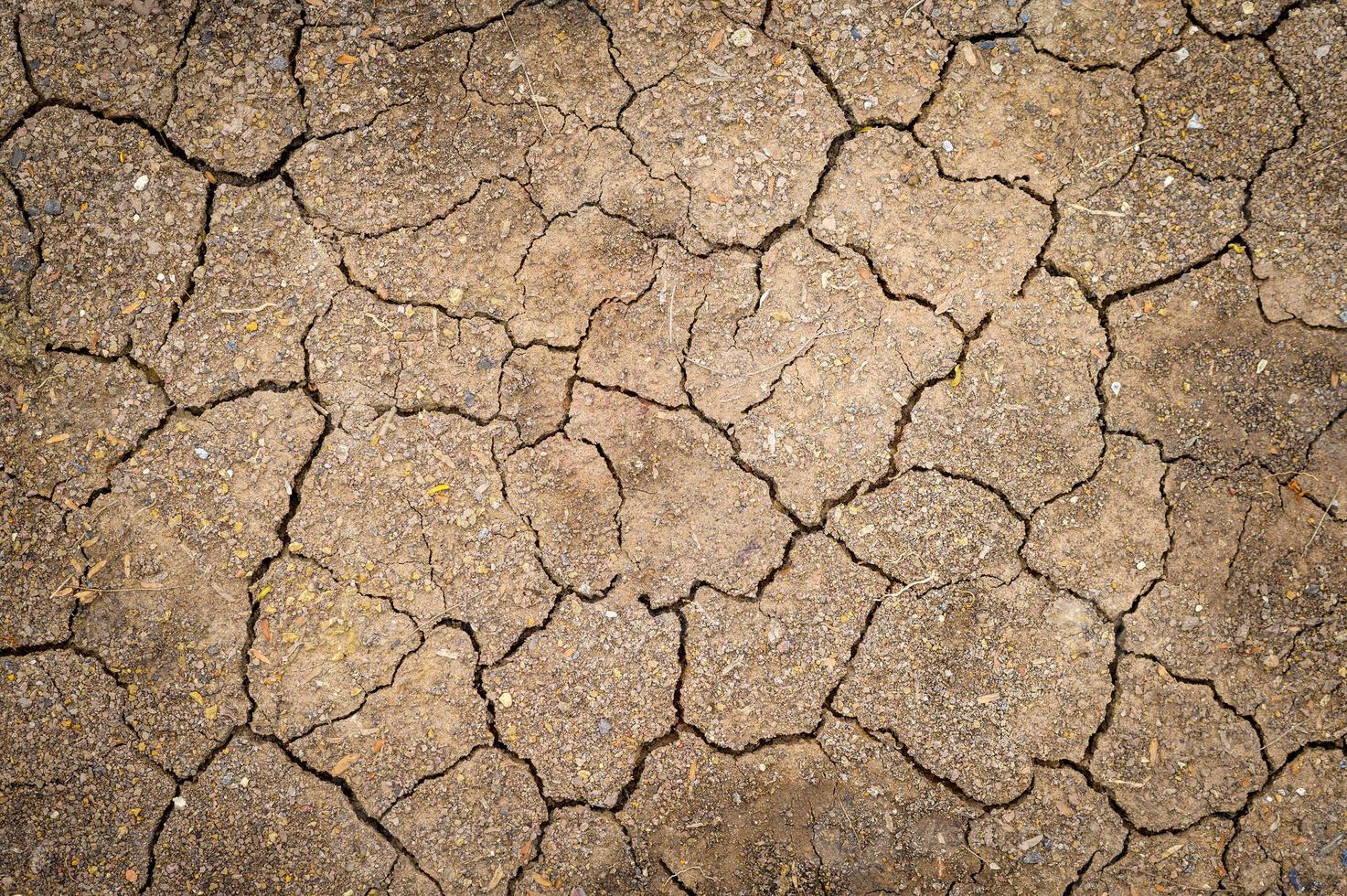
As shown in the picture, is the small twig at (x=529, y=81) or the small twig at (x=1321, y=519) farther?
the small twig at (x=529, y=81)

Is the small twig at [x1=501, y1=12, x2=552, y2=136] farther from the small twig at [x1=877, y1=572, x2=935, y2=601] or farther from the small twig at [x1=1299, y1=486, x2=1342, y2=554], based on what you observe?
the small twig at [x1=1299, y1=486, x2=1342, y2=554]

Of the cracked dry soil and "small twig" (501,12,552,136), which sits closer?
the cracked dry soil

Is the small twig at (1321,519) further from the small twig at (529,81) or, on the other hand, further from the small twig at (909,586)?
the small twig at (529,81)

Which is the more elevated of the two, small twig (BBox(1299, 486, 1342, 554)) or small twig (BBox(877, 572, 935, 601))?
small twig (BBox(1299, 486, 1342, 554))

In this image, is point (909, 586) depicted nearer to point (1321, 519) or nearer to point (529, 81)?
point (1321, 519)

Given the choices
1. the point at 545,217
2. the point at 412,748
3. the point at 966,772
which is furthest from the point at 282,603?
the point at 966,772

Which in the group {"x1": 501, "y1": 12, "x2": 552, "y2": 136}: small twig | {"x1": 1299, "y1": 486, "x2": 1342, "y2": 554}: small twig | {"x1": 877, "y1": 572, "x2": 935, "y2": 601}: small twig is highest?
{"x1": 501, "y1": 12, "x2": 552, "y2": 136}: small twig

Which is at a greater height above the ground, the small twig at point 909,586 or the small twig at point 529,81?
the small twig at point 529,81

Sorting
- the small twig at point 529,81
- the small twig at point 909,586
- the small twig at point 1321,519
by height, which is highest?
the small twig at point 529,81

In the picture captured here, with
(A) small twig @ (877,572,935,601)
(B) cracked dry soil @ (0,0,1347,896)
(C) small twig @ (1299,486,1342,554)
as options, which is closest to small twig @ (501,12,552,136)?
(B) cracked dry soil @ (0,0,1347,896)

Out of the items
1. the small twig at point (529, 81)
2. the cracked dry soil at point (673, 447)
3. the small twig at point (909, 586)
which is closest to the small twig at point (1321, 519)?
the cracked dry soil at point (673, 447)
